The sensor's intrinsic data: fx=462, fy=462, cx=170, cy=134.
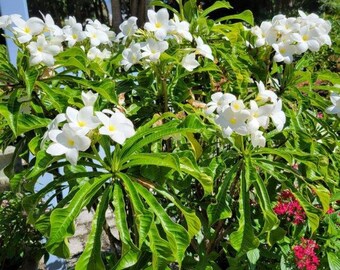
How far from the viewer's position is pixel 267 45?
1735mm

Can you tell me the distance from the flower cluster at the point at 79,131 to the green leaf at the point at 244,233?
0.43 meters

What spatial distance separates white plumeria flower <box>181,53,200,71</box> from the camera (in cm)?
157

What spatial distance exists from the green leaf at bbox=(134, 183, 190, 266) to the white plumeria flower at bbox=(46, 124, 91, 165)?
23 cm

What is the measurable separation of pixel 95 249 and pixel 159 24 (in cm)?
80

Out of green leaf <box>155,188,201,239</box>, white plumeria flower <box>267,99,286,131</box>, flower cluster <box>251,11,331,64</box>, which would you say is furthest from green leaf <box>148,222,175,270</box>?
flower cluster <box>251,11,331,64</box>

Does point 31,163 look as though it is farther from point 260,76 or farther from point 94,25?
point 260,76

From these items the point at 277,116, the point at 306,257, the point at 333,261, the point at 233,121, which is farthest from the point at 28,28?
the point at 333,261

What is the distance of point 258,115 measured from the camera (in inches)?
52.8

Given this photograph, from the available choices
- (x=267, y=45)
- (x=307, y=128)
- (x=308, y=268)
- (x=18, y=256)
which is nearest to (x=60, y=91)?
(x=267, y=45)

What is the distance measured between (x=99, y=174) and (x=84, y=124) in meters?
0.23

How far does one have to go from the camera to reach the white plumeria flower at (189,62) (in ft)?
5.14

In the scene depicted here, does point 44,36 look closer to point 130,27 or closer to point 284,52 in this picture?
point 130,27

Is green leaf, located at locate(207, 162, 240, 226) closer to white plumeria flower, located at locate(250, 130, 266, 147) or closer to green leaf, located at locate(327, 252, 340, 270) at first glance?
white plumeria flower, located at locate(250, 130, 266, 147)

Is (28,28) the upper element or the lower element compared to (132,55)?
upper
